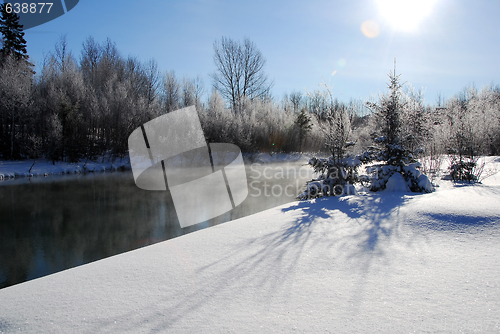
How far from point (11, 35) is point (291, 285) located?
3419 cm

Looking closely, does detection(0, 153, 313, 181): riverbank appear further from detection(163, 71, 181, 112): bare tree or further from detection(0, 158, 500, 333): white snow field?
detection(0, 158, 500, 333): white snow field

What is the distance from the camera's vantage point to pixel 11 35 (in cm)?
2552

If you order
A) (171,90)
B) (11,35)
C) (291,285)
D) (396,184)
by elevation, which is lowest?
(291,285)

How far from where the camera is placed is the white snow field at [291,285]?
1976 millimetres

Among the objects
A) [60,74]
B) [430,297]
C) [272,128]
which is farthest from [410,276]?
[60,74]

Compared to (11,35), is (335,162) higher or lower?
lower

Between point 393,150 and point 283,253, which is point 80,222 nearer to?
point 283,253

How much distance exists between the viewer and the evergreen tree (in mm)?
24975

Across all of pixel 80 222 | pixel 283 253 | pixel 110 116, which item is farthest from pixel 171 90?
pixel 283 253

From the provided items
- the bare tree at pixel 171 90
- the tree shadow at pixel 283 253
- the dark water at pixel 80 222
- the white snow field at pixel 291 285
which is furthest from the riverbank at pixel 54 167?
the tree shadow at pixel 283 253

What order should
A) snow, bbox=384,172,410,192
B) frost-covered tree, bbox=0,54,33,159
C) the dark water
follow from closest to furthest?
the dark water
snow, bbox=384,172,410,192
frost-covered tree, bbox=0,54,33,159

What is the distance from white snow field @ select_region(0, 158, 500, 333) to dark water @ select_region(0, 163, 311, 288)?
8.20 ft

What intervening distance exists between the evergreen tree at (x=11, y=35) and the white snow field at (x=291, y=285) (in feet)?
102

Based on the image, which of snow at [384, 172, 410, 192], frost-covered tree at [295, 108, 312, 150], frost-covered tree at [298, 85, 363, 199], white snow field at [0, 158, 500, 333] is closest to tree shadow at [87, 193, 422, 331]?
white snow field at [0, 158, 500, 333]
